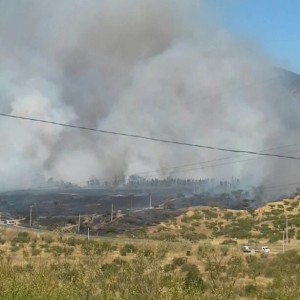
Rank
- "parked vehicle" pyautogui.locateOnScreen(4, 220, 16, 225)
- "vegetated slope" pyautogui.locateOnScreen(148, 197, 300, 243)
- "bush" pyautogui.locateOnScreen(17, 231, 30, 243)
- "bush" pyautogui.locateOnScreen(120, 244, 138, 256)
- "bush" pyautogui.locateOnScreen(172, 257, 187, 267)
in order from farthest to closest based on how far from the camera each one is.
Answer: "parked vehicle" pyautogui.locateOnScreen(4, 220, 16, 225)
"vegetated slope" pyautogui.locateOnScreen(148, 197, 300, 243)
"bush" pyautogui.locateOnScreen(17, 231, 30, 243)
"bush" pyautogui.locateOnScreen(120, 244, 138, 256)
"bush" pyautogui.locateOnScreen(172, 257, 187, 267)

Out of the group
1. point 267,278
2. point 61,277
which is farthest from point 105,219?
point 61,277

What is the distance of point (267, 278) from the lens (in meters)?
17.7

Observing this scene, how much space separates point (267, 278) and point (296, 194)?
5182cm

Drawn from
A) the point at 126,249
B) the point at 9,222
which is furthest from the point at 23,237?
the point at 9,222

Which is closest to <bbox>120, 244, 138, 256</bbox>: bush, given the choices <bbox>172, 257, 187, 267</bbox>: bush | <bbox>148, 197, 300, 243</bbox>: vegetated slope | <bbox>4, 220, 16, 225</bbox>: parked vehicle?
<bbox>172, 257, 187, 267</bbox>: bush

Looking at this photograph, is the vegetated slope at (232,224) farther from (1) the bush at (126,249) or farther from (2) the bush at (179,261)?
(2) the bush at (179,261)

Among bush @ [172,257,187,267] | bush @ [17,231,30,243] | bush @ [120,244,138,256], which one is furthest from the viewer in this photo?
bush @ [17,231,30,243]

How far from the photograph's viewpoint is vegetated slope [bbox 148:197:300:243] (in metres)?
39.4

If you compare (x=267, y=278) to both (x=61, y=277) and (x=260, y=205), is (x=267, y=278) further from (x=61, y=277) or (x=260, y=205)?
(x=260, y=205)

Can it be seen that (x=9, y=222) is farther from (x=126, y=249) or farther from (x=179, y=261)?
(x=179, y=261)

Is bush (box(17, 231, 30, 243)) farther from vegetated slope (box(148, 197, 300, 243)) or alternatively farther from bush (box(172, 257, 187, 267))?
bush (box(172, 257, 187, 267))

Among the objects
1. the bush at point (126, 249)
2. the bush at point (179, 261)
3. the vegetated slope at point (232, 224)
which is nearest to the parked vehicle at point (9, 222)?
the vegetated slope at point (232, 224)

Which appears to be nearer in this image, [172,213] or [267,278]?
[267,278]

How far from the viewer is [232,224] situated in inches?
1861
